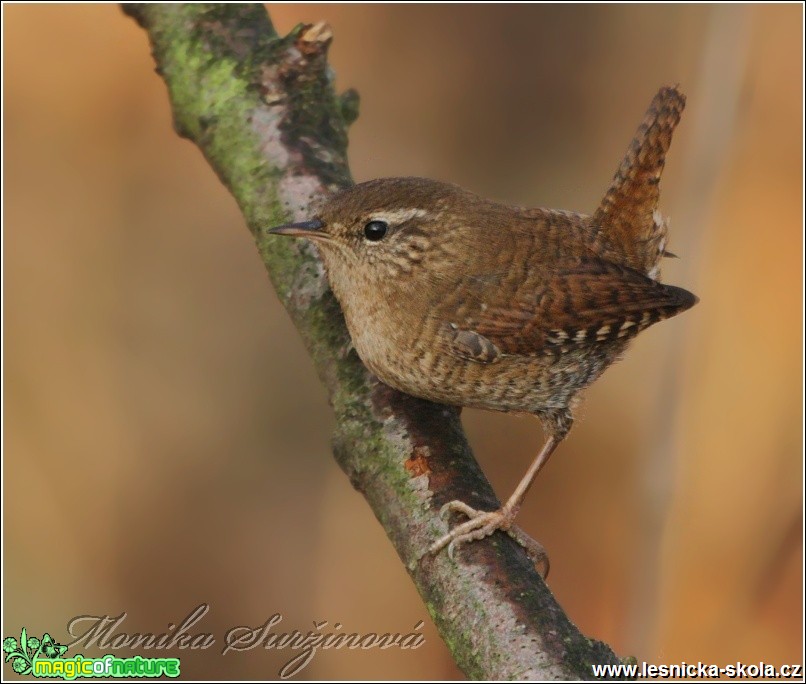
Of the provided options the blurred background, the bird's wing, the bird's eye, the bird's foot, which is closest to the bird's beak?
the bird's eye

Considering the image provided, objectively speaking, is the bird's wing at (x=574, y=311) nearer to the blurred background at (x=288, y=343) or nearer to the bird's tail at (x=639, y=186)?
the bird's tail at (x=639, y=186)

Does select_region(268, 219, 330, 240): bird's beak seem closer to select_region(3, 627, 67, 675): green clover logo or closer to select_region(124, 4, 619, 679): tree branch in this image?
select_region(124, 4, 619, 679): tree branch

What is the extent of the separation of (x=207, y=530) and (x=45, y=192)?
204cm

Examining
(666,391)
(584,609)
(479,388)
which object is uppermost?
(479,388)

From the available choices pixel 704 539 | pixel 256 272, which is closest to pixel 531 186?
pixel 256 272

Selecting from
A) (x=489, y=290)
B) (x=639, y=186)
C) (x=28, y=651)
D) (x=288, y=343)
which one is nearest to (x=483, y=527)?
(x=489, y=290)

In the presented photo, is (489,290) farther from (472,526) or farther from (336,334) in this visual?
(472,526)

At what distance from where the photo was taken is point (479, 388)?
296 cm

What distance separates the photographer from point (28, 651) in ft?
11.8

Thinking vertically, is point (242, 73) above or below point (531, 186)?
above

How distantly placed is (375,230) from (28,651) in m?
2.12

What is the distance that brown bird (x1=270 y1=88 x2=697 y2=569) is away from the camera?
291cm

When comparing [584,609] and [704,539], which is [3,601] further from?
[704,539]

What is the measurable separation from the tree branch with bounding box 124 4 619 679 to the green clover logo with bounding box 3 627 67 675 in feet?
4.82
